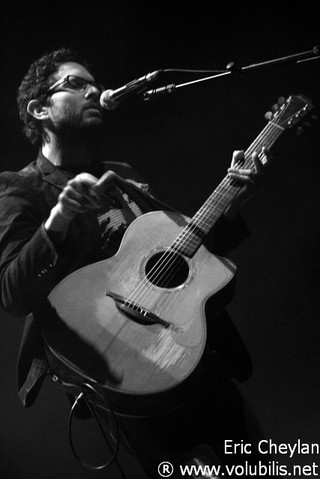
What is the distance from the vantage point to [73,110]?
84.7 inches

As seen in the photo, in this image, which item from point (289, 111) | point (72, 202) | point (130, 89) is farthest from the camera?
point (289, 111)

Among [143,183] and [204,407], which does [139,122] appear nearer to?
[143,183]

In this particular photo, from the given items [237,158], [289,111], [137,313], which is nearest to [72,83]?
[237,158]

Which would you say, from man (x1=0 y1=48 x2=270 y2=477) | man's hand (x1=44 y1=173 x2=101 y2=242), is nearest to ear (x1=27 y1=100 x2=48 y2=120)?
man (x1=0 y1=48 x2=270 y2=477)

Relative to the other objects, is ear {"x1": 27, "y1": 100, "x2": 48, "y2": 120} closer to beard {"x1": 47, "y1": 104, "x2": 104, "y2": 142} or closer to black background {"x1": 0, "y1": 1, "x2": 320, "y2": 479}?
beard {"x1": 47, "y1": 104, "x2": 104, "y2": 142}

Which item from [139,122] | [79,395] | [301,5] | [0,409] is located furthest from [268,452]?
[301,5]

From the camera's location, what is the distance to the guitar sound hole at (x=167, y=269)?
1770 millimetres

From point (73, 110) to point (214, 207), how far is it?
67 cm

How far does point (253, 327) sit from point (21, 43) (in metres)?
1.55

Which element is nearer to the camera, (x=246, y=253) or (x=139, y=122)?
(x=246, y=253)

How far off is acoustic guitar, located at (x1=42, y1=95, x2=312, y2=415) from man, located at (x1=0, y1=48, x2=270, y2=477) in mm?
120

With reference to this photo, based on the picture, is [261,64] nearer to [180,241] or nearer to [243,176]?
[243,176]

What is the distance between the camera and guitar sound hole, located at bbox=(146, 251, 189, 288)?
5.81ft

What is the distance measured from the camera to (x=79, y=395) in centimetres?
162
